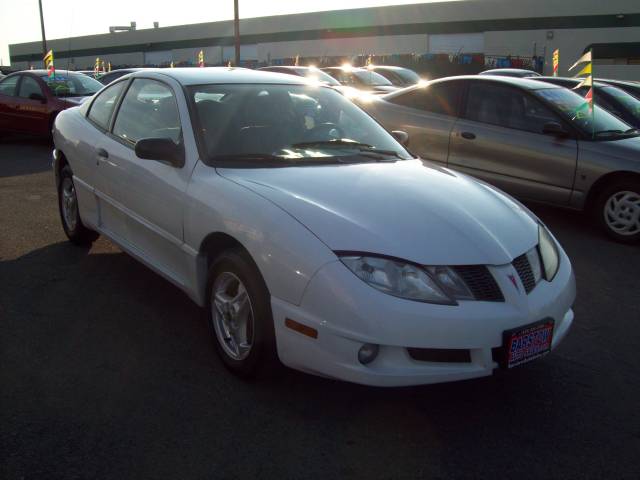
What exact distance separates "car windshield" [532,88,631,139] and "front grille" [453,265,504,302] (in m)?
4.41

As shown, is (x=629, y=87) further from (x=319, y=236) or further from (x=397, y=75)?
(x=319, y=236)

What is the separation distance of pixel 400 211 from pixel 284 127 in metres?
1.20

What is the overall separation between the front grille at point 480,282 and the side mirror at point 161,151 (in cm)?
176

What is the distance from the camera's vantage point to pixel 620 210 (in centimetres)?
644

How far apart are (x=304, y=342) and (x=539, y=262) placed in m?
1.27

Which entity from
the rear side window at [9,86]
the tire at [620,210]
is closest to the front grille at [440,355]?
the tire at [620,210]

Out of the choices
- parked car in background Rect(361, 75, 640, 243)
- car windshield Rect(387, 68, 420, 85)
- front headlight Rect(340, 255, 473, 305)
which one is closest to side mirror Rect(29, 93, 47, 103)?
parked car in background Rect(361, 75, 640, 243)

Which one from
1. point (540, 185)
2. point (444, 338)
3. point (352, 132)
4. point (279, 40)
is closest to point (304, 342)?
point (444, 338)

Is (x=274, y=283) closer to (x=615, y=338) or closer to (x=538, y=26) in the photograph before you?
(x=615, y=338)

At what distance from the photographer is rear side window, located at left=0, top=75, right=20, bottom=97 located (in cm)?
1293

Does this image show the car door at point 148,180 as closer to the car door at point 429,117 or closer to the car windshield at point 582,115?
the car door at point 429,117

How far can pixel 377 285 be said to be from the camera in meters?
2.84

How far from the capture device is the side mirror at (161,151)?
3.81 metres

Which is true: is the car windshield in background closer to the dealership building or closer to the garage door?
the dealership building
